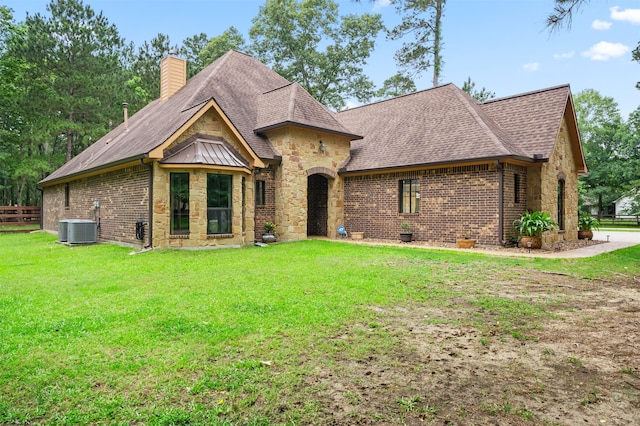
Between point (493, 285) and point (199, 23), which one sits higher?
point (199, 23)

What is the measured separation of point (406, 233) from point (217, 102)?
26.8 ft

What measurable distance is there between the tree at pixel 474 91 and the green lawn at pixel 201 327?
27.0 meters

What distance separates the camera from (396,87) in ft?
110

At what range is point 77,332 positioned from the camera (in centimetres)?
438

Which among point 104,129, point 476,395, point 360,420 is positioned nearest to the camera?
point 360,420

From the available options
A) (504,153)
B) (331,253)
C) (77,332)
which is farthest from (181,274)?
(504,153)

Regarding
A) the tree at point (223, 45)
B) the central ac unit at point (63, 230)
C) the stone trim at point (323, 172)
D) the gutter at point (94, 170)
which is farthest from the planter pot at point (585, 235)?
the tree at point (223, 45)

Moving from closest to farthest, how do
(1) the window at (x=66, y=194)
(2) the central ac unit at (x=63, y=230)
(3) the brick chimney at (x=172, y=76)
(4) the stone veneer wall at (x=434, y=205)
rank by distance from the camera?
1. (4) the stone veneer wall at (x=434, y=205)
2. (2) the central ac unit at (x=63, y=230)
3. (1) the window at (x=66, y=194)
4. (3) the brick chimney at (x=172, y=76)

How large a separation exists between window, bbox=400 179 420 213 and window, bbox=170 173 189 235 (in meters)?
7.81

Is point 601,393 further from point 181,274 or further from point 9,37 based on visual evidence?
point 9,37

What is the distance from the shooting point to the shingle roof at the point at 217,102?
1300 centimetres

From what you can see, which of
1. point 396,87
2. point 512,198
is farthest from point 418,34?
point 512,198

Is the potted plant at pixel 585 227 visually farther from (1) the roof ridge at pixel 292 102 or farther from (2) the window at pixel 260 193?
(2) the window at pixel 260 193

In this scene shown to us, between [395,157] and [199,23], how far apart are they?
26718mm
